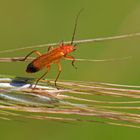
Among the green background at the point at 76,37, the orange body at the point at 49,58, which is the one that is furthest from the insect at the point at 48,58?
the green background at the point at 76,37

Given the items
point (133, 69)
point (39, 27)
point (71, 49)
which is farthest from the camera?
point (39, 27)

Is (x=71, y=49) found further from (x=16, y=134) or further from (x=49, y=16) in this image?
(x=49, y=16)

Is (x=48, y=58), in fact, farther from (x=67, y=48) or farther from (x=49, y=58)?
(x=67, y=48)

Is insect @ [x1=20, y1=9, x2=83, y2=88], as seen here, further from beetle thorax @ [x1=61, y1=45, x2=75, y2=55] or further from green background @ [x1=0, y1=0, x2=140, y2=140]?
green background @ [x1=0, y1=0, x2=140, y2=140]

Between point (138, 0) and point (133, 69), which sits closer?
point (133, 69)

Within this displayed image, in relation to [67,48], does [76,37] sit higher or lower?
higher

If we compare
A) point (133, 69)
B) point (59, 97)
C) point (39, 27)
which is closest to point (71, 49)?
point (59, 97)

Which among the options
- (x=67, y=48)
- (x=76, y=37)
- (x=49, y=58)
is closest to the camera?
(x=49, y=58)

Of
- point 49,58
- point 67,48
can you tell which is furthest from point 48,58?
point 67,48
